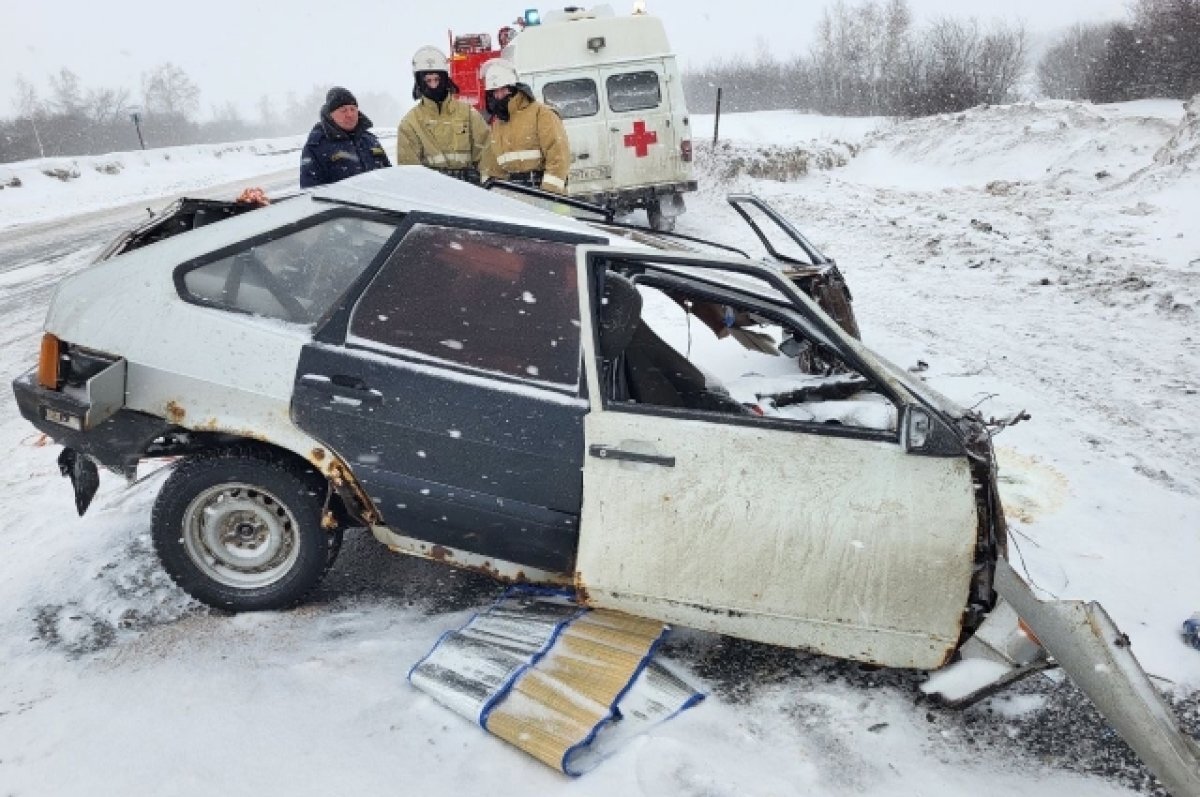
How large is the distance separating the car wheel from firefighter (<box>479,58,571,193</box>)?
12.0 feet

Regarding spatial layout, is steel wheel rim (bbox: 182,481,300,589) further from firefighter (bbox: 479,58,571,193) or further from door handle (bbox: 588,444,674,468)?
firefighter (bbox: 479,58,571,193)

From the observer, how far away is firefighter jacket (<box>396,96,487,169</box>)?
5930 millimetres

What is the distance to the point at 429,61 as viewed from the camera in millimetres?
5949

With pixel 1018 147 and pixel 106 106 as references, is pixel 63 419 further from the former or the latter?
pixel 106 106

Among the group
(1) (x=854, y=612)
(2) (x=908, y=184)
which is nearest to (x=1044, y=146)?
(2) (x=908, y=184)

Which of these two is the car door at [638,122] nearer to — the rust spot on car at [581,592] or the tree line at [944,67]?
the rust spot on car at [581,592]

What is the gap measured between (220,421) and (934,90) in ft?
94.5

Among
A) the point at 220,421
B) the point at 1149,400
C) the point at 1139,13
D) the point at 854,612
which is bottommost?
the point at 1149,400

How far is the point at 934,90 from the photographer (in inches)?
1046

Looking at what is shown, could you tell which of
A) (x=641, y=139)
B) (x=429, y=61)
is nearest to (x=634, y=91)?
(x=641, y=139)

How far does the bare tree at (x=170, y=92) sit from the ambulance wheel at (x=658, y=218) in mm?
88873

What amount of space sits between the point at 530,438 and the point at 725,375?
4.50 ft

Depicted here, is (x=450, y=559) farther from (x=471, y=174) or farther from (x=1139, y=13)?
(x=1139, y=13)

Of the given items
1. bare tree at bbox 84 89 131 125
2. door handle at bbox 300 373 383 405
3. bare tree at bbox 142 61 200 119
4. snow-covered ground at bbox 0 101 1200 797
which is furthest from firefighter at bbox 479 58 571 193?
bare tree at bbox 142 61 200 119
